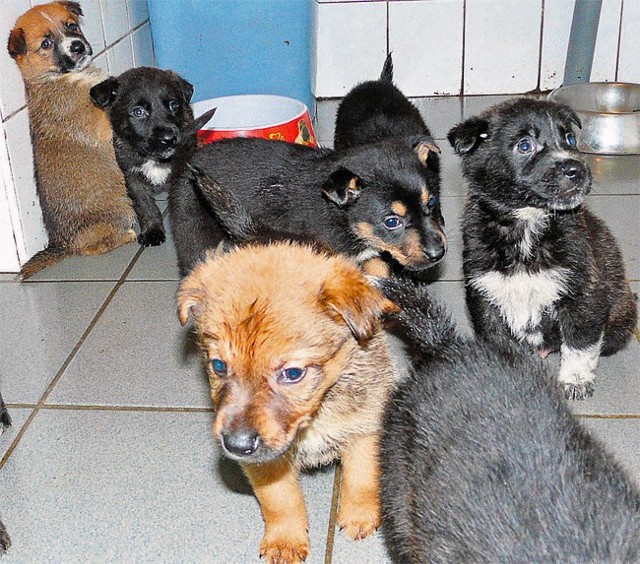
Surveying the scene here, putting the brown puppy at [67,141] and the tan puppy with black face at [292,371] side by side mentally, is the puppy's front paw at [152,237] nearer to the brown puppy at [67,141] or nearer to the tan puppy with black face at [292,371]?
the brown puppy at [67,141]

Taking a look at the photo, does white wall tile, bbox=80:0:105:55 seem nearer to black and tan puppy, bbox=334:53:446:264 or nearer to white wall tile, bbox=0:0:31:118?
white wall tile, bbox=0:0:31:118

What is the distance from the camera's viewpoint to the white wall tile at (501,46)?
5.10 m

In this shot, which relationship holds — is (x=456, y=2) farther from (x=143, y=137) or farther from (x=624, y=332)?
(x=624, y=332)

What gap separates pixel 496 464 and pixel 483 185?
4.34ft

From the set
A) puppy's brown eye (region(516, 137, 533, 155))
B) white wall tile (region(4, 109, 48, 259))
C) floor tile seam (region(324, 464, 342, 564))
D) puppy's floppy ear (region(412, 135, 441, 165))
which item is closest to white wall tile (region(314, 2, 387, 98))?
white wall tile (region(4, 109, 48, 259))

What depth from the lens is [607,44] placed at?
5137 mm

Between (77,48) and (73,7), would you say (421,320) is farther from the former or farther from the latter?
(73,7)

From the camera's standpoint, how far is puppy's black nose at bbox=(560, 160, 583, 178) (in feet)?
7.86

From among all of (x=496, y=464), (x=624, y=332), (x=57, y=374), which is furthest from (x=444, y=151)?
(x=496, y=464)

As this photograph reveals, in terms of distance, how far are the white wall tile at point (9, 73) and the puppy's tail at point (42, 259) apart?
1.97 feet

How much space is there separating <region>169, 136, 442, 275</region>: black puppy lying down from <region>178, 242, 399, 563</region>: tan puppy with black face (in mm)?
826

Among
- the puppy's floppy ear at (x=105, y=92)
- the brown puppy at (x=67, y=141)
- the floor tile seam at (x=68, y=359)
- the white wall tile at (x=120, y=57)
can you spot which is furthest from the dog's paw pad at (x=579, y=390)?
the white wall tile at (x=120, y=57)

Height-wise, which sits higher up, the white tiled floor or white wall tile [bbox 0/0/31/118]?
white wall tile [bbox 0/0/31/118]

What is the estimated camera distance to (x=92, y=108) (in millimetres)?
3572
